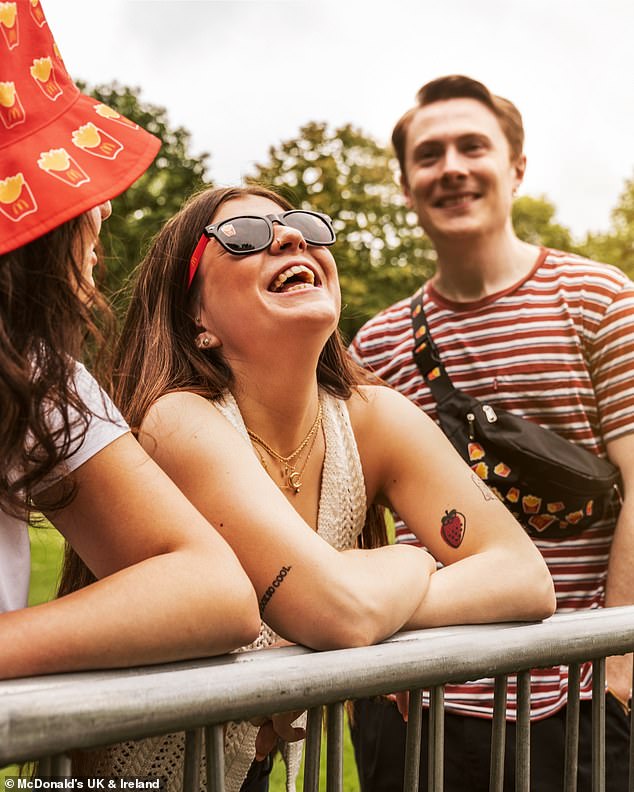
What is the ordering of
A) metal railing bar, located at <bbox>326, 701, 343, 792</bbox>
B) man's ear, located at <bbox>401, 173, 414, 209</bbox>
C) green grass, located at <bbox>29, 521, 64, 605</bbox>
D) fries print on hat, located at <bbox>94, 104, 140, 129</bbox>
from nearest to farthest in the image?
metal railing bar, located at <bbox>326, 701, 343, 792</bbox>
fries print on hat, located at <bbox>94, 104, 140, 129</bbox>
man's ear, located at <bbox>401, 173, 414, 209</bbox>
green grass, located at <bbox>29, 521, 64, 605</bbox>

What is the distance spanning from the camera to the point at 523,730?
5.36 ft

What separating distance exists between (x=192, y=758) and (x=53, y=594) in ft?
10.9

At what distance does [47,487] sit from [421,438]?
3.68ft

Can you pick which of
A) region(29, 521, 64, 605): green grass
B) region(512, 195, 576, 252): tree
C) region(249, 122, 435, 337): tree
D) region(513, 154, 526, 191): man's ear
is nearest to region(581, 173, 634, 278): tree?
region(512, 195, 576, 252): tree

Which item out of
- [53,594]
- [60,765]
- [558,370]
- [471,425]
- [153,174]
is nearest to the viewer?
[60,765]

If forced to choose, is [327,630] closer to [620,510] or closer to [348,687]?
[348,687]

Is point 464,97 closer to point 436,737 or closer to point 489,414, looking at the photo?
point 489,414

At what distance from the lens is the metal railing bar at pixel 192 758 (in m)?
1.24

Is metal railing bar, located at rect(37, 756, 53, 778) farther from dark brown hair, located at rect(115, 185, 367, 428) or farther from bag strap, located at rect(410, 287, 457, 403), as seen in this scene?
bag strap, located at rect(410, 287, 457, 403)

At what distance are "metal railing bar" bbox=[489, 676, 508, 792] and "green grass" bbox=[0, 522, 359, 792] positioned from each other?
0.88 meters

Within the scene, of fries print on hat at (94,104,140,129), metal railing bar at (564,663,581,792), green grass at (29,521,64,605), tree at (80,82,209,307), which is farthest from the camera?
tree at (80,82,209,307)

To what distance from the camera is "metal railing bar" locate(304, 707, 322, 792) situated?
1405mm

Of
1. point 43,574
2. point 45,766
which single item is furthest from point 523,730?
point 43,574

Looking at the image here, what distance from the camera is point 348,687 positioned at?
1339mm
